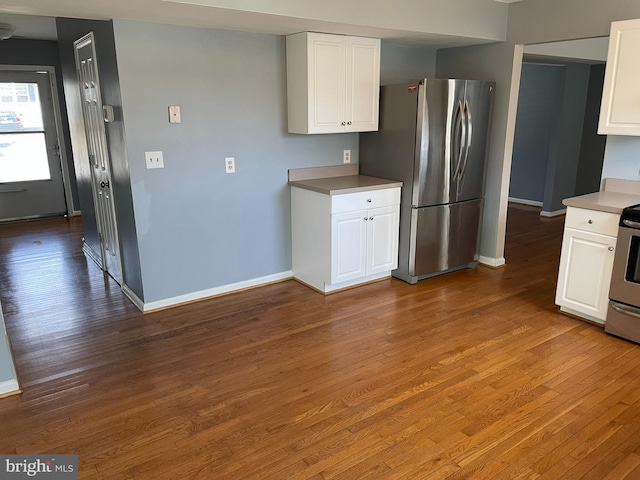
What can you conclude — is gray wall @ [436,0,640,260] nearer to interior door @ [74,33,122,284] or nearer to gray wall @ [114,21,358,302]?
gray wall @ [114,21,358,302]

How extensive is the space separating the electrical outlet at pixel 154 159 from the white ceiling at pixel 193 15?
2.98 ft

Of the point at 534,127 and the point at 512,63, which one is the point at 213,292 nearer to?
the point at 512,63

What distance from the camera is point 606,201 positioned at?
3412 mm

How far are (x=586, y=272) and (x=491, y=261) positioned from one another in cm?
140

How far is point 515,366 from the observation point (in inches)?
117

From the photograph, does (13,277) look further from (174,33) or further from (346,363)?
(346,363)

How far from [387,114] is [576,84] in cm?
387

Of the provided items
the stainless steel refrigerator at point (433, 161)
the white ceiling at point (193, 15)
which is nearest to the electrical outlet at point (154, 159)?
the white ceiling at point (193, 15)

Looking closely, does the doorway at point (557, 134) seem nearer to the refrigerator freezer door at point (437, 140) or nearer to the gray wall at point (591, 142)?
the gray wall at point (591, 142)

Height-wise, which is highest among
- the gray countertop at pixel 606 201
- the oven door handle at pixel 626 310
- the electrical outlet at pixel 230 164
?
the electrical outlet at pixel 230 164

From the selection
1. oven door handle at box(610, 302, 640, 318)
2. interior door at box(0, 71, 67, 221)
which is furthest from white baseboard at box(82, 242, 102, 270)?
oven door handle at box(610, 302, 640, 318)

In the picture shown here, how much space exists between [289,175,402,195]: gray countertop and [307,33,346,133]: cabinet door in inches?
17.8

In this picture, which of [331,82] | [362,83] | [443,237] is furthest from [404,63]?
[443,237]

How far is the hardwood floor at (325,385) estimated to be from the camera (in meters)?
2.20
